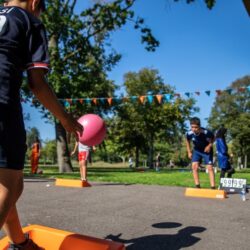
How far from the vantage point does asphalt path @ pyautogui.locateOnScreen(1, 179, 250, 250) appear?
4.21 meters

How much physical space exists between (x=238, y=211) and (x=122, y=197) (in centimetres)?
236

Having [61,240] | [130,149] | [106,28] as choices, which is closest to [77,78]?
[106,28]

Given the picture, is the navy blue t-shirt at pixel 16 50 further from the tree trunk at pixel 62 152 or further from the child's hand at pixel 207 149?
the tree trunk at pixel 62 152

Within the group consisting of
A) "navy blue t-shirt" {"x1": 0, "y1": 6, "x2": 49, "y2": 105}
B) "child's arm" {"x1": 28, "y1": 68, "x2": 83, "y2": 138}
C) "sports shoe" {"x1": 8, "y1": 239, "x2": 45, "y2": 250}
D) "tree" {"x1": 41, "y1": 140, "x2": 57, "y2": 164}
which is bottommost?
"tree" {"x1": 41, "y1": 140, "x2": 57, "y2": 164}

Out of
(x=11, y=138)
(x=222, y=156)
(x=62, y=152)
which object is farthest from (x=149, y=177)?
(x=11, y=138)

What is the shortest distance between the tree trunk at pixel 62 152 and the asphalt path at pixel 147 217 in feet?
50.4

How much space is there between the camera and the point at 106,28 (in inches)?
950

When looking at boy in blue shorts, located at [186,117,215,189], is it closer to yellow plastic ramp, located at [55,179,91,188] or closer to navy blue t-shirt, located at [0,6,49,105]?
yellow plastic ramp, located at [55,179,91,188]

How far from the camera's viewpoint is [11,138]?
101 inches

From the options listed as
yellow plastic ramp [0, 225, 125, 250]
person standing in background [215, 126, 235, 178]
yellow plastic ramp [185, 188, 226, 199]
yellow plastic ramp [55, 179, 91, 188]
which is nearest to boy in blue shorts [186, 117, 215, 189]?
yellow plastic ramp [185, 188, 226, 199]

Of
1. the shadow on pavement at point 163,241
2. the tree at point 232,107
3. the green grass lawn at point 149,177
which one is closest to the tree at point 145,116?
the tree at point 232,107

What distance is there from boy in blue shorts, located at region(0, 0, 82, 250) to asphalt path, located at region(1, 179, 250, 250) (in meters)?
1.78

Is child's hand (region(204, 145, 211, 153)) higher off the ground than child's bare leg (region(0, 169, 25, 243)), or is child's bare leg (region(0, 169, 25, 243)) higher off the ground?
child's hand (region(204, 145, 211, 153))

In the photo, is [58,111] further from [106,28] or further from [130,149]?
[130,149]
